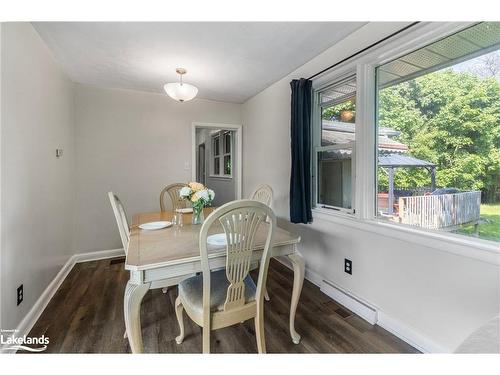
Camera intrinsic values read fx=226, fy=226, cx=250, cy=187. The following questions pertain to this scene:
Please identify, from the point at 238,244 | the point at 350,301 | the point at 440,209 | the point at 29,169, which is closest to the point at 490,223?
the point at 440,209

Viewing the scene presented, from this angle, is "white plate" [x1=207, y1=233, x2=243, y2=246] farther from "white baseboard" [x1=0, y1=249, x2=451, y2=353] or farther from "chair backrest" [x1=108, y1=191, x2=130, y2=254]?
"white baseboard" [x1=0, y1=249, x2=451, y2=353]

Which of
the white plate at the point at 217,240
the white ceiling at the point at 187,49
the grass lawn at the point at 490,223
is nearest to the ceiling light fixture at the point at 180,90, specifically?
the white ceiling at the point at 187,49

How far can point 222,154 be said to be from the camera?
5.02 meters

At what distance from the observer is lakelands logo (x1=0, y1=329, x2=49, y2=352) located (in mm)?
1420

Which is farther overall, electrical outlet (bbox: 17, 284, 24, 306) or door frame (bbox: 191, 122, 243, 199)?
door frame (bbox: 191, 122, 243, 199)

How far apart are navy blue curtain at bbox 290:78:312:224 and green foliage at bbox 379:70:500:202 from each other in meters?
0.77

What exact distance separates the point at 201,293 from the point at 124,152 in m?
2.66

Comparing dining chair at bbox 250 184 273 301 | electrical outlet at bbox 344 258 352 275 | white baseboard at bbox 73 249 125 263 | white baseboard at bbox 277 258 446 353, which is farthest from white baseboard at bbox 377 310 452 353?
white baseboard at bbox 73 249 125 263

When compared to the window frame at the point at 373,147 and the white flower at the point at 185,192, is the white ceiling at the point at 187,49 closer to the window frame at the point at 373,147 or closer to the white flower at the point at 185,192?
the window frame at the point at 373,147

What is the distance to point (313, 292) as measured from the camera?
2191mm

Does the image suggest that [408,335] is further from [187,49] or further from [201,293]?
[187,49]

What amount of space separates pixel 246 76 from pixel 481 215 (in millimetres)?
2534

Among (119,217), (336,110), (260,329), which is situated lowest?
(260,329)

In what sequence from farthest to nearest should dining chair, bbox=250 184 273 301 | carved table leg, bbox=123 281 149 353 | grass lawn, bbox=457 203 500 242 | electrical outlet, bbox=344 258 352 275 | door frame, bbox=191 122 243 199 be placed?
1. door frame, bbox=191 122 243 199
2. dining chair, bbox=250 184 273 301
3. electrical outlet, bbox=344 258 352 275
4. grass lawn, bbox=457 203 500 242
5. carved table leg, bbox=123 281 149 353
